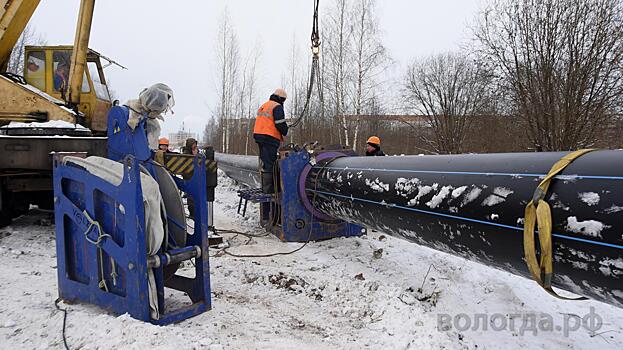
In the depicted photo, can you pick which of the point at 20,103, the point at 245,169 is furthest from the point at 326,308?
the point at 245,169

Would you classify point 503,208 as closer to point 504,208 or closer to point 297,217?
point 504,208

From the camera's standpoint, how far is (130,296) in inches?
91.0

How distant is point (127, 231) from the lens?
7.41 feet

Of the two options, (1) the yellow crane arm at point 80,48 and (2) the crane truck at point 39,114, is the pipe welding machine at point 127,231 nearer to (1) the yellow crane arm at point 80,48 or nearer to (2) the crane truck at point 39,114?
(2) the crane truck at point 39,114

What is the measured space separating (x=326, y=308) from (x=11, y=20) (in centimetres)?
540

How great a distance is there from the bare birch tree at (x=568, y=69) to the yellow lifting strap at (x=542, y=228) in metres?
7.92

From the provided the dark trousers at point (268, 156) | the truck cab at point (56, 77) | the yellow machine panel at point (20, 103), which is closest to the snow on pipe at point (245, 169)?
the dark trousers at point (268, 156)

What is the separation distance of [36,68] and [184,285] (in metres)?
5.36

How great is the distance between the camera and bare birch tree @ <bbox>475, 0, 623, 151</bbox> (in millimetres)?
7984

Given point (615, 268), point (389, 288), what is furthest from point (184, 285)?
point (615, 268)

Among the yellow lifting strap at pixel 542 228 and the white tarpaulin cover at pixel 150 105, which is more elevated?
the white tarpaulin cover at pixel 150 105

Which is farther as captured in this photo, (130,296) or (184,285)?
(184,285)

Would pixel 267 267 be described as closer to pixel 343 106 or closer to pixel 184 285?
pixel 184 285

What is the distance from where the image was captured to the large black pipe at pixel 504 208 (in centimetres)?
152
